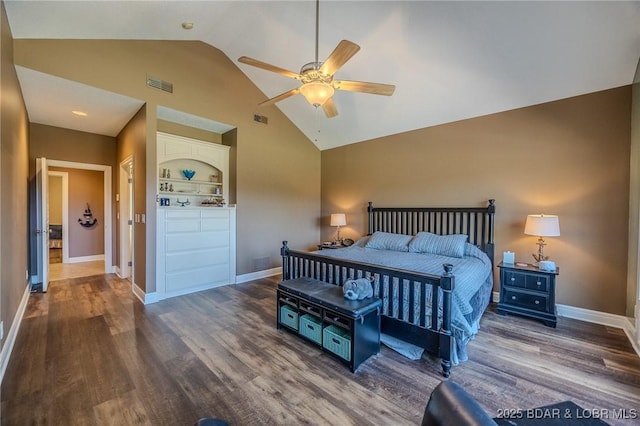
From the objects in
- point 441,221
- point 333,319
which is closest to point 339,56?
point 333,319

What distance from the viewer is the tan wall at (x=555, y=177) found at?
10.2 ft

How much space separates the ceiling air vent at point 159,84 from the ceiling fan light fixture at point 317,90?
256 centimetres

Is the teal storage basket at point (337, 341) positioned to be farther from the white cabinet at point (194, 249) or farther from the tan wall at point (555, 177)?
the tan wall at point (555, 177)

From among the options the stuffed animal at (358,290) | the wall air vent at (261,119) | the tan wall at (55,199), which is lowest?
the stuffed animal at (358,290)

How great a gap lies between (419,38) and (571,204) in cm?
284

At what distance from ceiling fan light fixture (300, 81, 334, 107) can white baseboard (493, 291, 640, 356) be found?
154 inches

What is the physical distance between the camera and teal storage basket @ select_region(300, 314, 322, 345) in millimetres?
2533

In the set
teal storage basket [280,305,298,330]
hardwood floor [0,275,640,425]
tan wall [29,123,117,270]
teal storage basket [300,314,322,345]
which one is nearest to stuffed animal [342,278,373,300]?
teal storage basket [300,314,322,345]

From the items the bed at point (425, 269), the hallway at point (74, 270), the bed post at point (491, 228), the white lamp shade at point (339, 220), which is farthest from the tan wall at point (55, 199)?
the bed post at point (491, 228)

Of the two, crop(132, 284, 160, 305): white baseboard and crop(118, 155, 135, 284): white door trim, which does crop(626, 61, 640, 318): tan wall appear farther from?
crop(118, 155, 135, 284): white door trim

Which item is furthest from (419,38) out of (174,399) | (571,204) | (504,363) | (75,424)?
(75,424)

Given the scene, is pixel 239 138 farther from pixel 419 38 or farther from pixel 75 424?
pixel 75 424

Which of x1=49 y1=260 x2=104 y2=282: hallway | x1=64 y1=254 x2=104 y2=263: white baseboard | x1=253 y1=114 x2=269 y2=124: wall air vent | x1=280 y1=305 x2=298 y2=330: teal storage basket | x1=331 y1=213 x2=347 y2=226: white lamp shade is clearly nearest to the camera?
x1=280 y1=305 x2=298 y2=330: teal storage basket

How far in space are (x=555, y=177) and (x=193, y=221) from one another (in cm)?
528
